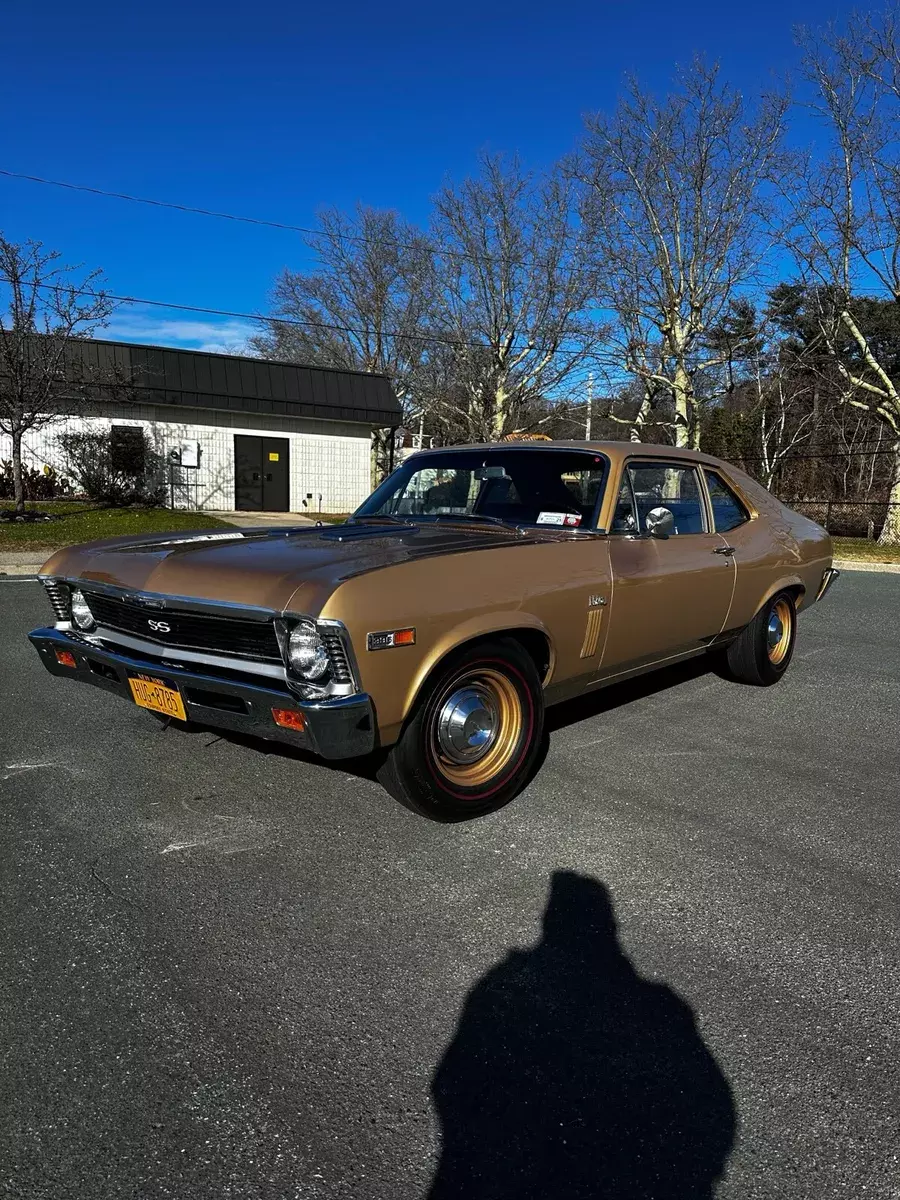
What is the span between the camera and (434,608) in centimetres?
313

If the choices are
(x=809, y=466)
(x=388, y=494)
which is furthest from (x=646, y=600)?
(x=809, y=466)

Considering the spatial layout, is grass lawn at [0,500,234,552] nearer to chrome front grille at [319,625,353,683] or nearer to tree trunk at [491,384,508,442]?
chrome front grille at [319,625,353,683]

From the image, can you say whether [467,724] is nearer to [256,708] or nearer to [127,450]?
[256,708]

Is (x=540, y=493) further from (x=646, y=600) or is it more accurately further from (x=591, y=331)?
(x=591, y=331)

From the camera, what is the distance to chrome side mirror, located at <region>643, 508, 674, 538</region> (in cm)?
422

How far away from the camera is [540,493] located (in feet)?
14.5

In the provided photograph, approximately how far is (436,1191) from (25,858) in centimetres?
210

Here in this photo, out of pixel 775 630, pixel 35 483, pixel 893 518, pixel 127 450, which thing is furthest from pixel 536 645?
pixel 35 483

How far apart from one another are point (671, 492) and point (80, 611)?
335cm

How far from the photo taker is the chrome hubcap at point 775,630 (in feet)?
18.9

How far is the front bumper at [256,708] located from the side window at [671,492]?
2.24 m

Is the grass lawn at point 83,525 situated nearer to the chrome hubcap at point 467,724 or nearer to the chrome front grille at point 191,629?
the chrome front grille at point 191,629

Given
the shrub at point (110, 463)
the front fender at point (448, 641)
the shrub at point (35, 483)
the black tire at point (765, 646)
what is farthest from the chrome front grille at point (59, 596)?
the shrub at point (35, 483)

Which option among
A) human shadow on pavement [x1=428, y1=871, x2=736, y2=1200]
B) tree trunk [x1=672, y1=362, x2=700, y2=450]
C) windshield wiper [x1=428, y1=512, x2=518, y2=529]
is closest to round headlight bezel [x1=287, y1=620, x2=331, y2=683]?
human shadow on pavement [x1=428, y1=871, x2=736, y2=1200]
